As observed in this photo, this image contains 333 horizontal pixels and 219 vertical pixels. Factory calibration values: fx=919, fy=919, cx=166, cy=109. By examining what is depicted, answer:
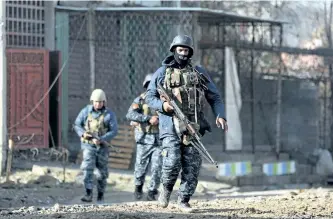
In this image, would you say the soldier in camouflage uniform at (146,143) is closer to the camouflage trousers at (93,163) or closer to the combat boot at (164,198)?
the camouflage trousers at (93,163)

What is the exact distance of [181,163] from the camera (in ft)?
33.4

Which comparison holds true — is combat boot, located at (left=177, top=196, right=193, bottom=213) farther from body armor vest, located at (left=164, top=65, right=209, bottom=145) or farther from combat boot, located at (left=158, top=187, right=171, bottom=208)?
body armor vest, located at (left=164, top=65, right=209, bottom=145)

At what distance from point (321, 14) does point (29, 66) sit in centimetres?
1051

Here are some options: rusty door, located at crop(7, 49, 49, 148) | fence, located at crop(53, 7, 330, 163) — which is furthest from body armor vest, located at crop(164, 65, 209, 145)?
fence, located at crop(53, 7, 330, 163)

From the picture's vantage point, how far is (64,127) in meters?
21.2

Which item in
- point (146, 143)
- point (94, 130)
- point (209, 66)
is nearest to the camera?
point (94, 130)

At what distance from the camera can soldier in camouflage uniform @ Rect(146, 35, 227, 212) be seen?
10.1 m

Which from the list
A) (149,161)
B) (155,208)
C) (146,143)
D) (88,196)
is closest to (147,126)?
(146,143)

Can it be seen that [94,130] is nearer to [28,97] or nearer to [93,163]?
[93,163]

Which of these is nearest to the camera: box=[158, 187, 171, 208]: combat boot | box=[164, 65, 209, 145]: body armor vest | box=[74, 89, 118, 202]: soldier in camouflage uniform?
box=[164, 65, 209, 145]: body armor vest

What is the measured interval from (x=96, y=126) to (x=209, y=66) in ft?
34.0

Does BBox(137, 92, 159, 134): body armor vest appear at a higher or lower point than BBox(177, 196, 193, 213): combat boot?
higher

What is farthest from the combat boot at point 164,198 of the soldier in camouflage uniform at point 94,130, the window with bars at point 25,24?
the window with bars at point 25,24

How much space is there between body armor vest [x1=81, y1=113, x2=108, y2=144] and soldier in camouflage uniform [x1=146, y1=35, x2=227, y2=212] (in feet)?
12.5
